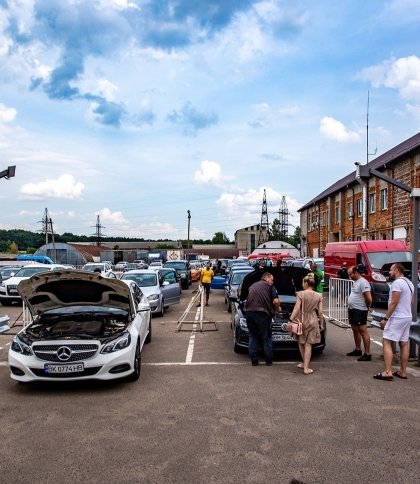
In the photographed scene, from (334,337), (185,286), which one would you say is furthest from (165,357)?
(185,286)

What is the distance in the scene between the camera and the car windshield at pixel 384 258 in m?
17.9

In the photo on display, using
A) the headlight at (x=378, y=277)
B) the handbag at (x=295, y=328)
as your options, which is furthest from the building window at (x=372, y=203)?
the handbag at (x=295, y=328)

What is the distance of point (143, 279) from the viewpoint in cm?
1614

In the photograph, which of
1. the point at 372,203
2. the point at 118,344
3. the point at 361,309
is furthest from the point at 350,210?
the point at 118,344

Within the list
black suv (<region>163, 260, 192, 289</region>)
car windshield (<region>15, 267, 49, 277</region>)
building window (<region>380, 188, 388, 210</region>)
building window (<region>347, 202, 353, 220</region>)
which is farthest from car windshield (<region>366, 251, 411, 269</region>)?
building window (<region>347, 202, 353, 220</region>)

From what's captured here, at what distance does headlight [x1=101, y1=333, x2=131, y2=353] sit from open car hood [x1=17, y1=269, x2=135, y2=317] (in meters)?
1.00

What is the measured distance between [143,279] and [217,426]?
36.4 feet

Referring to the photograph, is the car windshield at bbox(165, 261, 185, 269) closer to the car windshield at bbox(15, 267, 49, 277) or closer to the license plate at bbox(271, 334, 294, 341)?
the car windshield at bbox(15, 267, 49, 277)

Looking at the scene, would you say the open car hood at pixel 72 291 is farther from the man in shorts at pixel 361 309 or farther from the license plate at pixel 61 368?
the man in shorts at pixel 361 309

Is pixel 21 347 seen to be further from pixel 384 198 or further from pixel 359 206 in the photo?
pixel 359 206

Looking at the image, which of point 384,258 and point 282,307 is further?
point 384,258

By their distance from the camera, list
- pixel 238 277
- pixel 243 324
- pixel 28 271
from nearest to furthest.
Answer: pixel 243 324
pixel 238 277
pixel 28 271

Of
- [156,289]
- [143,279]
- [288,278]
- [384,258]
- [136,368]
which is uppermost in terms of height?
[384,258]

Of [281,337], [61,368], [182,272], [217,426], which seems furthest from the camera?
[182,272]
